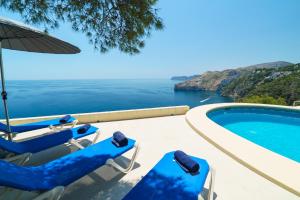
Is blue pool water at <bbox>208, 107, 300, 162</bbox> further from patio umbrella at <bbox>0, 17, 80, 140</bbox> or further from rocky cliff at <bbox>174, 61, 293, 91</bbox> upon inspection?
rocky cliff at <bbox>174, 61, 293, 91</bbox>

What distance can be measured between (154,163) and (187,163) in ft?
3.40

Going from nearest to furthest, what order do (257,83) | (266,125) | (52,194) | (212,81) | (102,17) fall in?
(52,194) < (102,17) < (266,125) < (257,83) < (212,81)

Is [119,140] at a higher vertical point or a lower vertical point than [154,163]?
higher

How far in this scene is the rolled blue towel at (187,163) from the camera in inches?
81.2

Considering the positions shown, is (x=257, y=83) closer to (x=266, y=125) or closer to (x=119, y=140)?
(x=266, y=125)

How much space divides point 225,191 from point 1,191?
9.45ft

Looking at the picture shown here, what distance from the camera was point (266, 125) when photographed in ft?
23.6

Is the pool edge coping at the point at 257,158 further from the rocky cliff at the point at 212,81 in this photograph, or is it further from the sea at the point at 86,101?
the rocky cliff at the point at 212,81

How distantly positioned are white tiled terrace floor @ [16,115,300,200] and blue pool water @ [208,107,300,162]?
9.06 feet

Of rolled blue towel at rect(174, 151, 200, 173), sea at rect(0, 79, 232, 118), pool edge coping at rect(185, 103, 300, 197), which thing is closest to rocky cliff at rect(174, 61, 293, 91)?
sea at rect(0, 79, 232, 118)

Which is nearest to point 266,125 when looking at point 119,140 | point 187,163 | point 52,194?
point 187,163

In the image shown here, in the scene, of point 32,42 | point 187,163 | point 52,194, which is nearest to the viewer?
point 52,194

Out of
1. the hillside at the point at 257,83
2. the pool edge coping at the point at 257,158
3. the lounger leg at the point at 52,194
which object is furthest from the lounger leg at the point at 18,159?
the hillside at the point at 257,83

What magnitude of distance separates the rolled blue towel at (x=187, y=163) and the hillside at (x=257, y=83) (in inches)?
761
